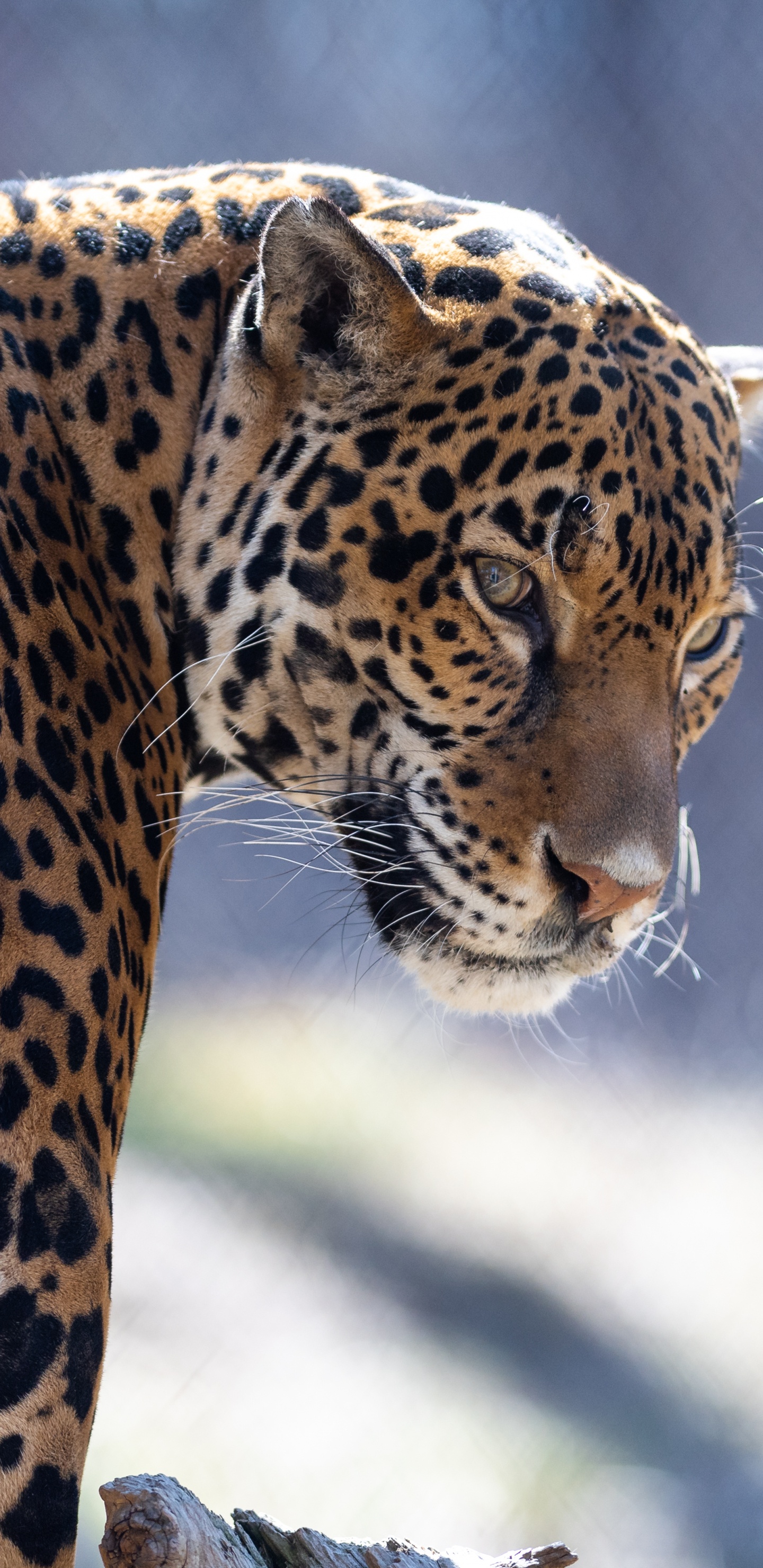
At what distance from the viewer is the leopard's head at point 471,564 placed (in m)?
1.56

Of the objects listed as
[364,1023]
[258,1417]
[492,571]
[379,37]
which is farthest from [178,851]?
[492,571]

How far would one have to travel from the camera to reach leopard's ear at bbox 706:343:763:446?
6.84 ft

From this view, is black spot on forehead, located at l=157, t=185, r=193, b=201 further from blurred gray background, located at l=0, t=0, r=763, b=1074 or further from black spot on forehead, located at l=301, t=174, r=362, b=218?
blurred gray background, located at l=0, t=0, r=763, b=1074

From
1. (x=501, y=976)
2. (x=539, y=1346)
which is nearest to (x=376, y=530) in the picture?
(x=501, y=976)

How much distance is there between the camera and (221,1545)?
48.2 inches

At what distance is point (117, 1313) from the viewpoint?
3312 mm

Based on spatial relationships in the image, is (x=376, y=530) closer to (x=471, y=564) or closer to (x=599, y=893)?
(x=471, y=564)

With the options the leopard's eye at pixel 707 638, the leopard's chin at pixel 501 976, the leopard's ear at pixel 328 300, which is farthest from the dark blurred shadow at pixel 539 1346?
the leopard's ear at pixel 328 300

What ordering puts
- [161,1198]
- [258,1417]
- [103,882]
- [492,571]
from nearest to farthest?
[103,882] → [492,571] → [258,1417] → [161,1198]

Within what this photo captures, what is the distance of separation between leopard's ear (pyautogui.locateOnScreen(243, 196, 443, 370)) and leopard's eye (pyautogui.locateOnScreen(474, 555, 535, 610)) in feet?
0.85

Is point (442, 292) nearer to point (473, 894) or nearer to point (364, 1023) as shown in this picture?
point (473, 894)

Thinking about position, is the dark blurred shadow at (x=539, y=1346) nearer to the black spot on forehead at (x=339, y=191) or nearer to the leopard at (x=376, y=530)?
the leopard at (x=376, y=530)

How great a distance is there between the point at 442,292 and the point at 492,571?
340 mm

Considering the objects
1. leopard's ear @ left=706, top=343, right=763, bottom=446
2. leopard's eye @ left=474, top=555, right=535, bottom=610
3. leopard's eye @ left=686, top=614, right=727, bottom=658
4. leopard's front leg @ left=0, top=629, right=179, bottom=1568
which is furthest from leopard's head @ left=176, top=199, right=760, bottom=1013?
leopard's ear @ left=706, top=343, right=763, bottom=446
